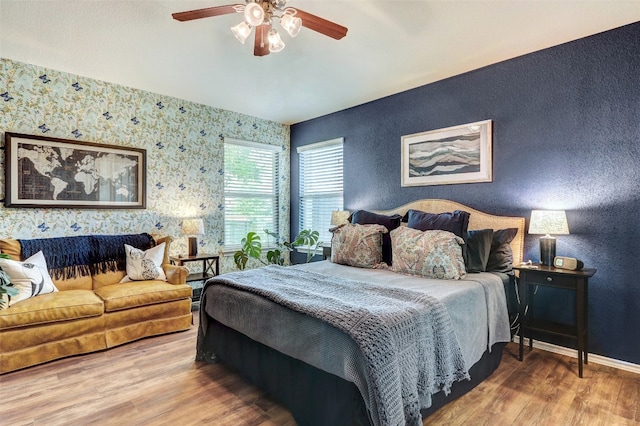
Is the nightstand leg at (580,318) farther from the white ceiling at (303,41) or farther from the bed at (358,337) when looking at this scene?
the white ceiling at (303,41)

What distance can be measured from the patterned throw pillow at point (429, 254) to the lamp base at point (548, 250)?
0.65 m

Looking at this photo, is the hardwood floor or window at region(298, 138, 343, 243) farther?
window at region(298, 138, 343, 243)

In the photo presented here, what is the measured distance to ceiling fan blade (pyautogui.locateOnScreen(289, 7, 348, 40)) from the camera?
1951mm

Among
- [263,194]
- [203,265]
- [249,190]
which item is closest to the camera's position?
[203,265]

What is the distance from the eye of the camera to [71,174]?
3.45m

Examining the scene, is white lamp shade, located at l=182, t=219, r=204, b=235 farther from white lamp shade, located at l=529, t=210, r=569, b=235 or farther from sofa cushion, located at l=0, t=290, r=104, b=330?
white lamp shade, located at l=529, t=210, r=569, b=235

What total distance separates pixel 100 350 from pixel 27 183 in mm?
1758

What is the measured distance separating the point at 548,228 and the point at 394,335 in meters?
1.76

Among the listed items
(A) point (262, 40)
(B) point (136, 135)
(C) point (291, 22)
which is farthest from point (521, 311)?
(B) point (136, 135)

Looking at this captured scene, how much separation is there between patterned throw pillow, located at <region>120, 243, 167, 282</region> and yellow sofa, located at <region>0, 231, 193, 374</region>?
8 cm

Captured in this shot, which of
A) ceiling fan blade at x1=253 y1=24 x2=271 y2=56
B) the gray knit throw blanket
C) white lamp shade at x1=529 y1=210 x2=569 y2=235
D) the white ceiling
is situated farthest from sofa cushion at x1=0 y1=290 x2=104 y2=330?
white lamp shade at x1=529 y1=210 x2=569 y2=235

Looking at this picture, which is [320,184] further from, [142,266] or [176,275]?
[142,266]

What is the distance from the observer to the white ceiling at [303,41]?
2305 mm

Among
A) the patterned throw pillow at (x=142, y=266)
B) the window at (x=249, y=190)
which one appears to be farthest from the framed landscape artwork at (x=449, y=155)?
the patterned throw pillow at (x=142, y=266)
